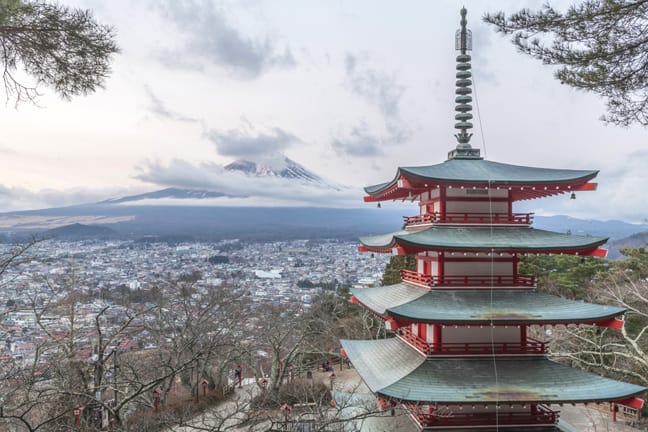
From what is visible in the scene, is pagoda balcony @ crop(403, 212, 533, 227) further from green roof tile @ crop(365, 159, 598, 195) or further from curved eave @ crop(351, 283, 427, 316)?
curved eave @ crop(351, 283, 427, 316)

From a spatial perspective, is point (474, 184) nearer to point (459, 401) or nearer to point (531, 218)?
point (531, 218)

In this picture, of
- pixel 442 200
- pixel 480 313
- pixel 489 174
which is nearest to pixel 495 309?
pixel 480 313

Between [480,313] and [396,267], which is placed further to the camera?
[396,267]

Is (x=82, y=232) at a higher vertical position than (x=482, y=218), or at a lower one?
lower

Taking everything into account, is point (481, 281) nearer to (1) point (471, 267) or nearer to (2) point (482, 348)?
(1) point (471, 267)

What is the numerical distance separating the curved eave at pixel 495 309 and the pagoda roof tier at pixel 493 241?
1.34 m

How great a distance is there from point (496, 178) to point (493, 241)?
1.76m

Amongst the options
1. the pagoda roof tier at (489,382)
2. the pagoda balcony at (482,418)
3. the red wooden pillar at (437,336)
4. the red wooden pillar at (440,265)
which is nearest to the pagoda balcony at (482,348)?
the red wooden pillar at (437,336)

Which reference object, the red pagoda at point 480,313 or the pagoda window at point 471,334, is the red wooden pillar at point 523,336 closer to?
the red pagoda at point 480,313

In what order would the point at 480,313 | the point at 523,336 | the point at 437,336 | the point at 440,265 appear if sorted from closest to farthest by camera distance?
the point at 480,313, the point at 437,336, the point at 523,336, the point at 440,265

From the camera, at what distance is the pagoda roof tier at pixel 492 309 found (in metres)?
11.5

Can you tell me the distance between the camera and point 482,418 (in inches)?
465

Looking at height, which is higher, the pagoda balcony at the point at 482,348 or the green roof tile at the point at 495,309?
the green roof tile at the point at 495,309

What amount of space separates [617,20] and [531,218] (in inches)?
264
